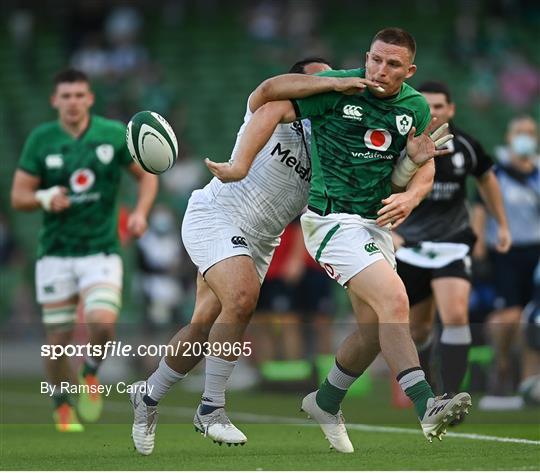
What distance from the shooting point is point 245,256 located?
28.4 feet

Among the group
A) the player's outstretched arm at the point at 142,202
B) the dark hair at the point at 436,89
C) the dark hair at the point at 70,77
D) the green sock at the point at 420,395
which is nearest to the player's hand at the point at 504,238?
the dark hair at the point at 436,89

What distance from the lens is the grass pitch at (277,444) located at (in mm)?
7988

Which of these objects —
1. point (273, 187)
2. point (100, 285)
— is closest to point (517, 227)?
point (100, 285)

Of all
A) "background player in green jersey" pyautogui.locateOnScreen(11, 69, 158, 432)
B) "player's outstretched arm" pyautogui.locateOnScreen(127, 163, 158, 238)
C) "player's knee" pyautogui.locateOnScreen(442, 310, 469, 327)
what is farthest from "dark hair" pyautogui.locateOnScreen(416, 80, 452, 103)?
"background player in green jersey" pyautogui.locateOnScreen(11, 69, 158, 432)

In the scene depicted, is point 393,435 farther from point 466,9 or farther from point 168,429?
point 466,9

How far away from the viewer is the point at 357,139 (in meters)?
8.26

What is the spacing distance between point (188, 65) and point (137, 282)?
7.15 metres

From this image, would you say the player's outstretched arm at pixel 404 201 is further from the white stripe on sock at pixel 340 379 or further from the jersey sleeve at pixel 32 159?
the jersey sleeve at pixel 32 159

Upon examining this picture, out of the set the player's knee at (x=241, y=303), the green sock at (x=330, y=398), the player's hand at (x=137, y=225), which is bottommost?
the green sock at (x=330, y=398)

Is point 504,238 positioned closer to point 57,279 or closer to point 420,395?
point 57,279

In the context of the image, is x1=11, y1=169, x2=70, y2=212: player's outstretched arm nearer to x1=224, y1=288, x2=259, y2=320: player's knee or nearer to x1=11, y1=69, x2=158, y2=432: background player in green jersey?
x1=11, y1=69, x2=158, y2=432: background player in green jersey

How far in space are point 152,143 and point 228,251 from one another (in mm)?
785

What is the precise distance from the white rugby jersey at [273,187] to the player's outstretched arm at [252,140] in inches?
19.9

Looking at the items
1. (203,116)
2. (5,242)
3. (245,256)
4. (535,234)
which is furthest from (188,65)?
(245,256)
